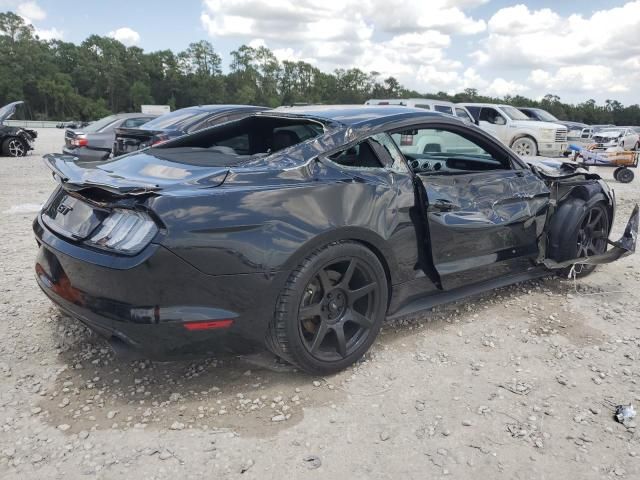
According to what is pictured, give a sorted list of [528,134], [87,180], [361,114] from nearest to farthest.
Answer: [87,180]
[361,114]
[528,134]

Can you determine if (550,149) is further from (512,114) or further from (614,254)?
(614,254)

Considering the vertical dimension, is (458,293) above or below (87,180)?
below

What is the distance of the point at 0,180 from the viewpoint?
10.0 m

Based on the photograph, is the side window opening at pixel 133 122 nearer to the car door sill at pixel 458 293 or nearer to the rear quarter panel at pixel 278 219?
the car door sill at pixel 458 293

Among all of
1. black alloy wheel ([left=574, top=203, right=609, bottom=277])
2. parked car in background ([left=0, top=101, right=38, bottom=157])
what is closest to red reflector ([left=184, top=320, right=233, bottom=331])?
black alloy wheel ([left=574, top=203, right=609, bottom=277])

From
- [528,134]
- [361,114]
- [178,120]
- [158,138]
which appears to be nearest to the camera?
[361,114]

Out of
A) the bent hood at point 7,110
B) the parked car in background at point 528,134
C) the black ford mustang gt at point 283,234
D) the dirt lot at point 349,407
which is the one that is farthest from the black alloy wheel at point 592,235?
the bent hood at point 7,110

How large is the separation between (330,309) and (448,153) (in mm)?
2240

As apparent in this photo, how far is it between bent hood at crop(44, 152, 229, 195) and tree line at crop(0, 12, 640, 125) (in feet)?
228

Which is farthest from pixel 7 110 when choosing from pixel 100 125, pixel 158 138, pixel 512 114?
pixel 512 114

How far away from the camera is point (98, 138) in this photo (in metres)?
A: 11.5

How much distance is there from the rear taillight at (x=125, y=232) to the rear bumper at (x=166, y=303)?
0.08 metres

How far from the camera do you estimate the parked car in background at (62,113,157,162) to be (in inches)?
445

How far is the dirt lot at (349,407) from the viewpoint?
2.20 m
